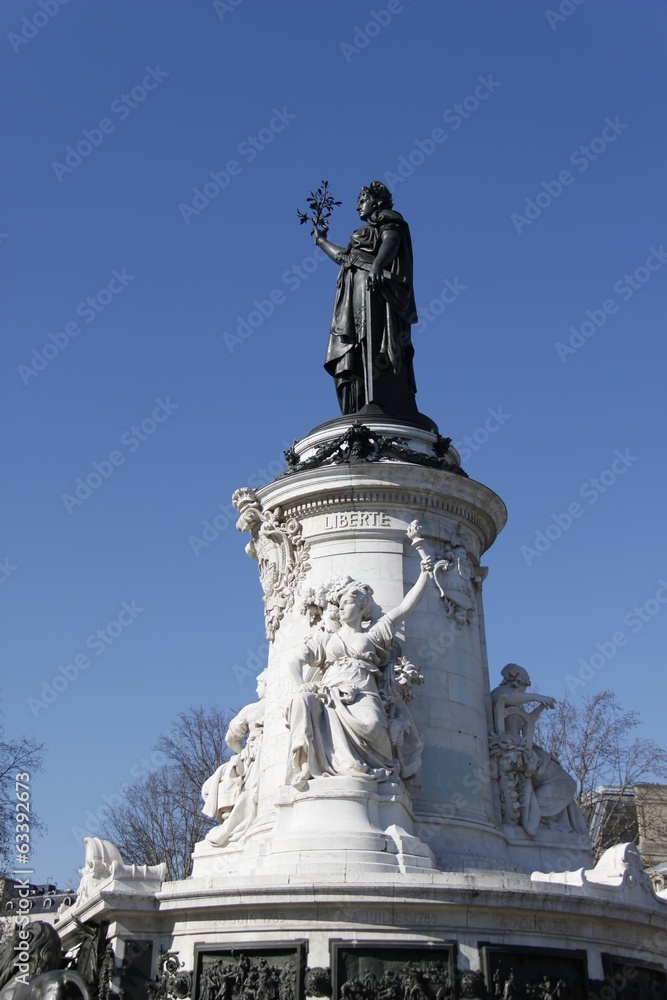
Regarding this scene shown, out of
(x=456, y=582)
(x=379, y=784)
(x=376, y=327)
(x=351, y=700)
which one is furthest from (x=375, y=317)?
(x=379, y=784)

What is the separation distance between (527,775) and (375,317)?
7163 mm

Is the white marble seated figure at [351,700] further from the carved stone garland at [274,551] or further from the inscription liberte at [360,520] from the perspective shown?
the carved stone garland at [274,551]

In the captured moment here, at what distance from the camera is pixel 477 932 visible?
10.6 m

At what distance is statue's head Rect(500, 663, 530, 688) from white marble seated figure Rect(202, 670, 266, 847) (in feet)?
10.7

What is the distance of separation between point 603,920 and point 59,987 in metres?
5.39

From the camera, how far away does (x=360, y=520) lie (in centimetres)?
1431

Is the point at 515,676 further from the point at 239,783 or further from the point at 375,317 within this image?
the point at 375,317

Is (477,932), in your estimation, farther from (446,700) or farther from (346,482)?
(346,482)

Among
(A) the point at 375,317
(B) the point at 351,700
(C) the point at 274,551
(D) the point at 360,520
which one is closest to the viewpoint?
(B) the point at 351,700

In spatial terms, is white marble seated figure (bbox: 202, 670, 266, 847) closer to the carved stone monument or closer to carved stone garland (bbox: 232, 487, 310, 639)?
the carved stone monument

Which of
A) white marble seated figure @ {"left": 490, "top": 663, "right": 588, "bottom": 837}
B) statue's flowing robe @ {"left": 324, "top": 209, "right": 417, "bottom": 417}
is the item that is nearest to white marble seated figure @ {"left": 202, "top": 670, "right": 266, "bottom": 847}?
white marble seated figure @ {"left": 490, "top": 663, "right": 588, "bottom": 837}

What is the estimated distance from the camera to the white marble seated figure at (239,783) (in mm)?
13984

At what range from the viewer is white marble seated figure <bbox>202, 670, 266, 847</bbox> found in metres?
14.0

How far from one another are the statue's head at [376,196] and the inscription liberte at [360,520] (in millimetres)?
5848
